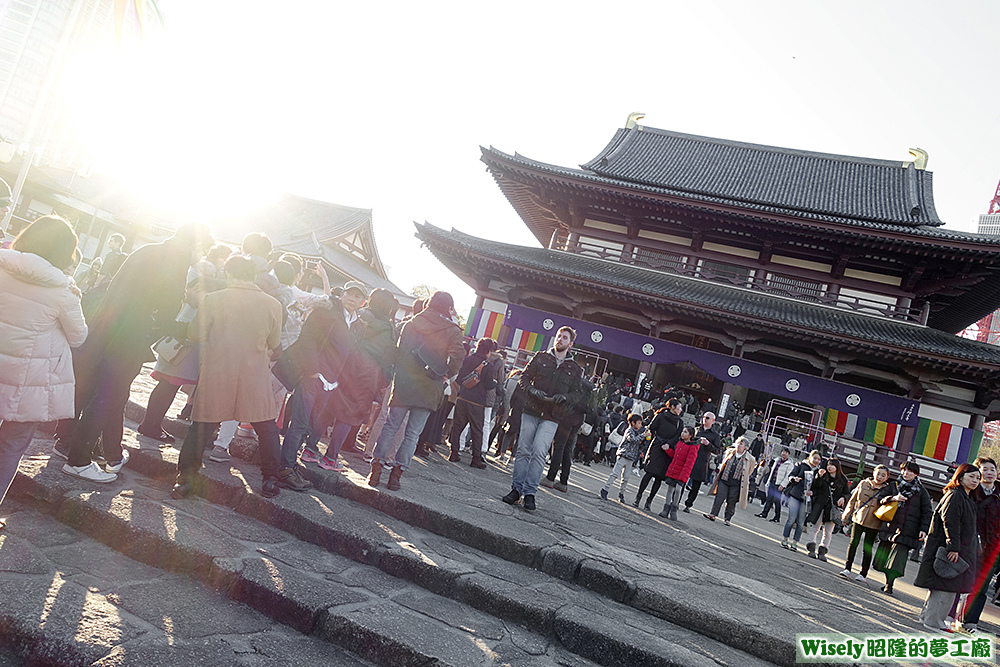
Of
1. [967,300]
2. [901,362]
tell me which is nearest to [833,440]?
[901,362]

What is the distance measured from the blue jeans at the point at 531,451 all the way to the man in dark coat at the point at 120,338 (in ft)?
10.1

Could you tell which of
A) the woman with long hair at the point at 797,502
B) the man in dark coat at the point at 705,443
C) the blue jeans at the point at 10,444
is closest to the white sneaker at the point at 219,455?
the blue jeans at the point at 10,444

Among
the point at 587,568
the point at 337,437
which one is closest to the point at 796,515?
the point at 587,568

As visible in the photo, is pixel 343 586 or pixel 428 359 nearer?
pixel 343 586

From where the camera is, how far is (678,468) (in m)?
7.50

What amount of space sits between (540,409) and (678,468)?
3145mm

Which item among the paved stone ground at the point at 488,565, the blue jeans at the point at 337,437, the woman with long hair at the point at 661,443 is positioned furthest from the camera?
the woman with long hair at the point at 661,443

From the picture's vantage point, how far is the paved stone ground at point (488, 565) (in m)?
3.18

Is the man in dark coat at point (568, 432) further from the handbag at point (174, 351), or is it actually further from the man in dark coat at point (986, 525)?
the man in dark coat at point (986, 525)

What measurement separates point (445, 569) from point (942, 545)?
5.05 metres

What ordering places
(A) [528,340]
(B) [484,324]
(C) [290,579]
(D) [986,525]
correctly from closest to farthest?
(C) [290,579] → (D) [986,525] → (A) [528,340] → (B) [484,324]

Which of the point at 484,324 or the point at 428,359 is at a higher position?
the point at 484,324

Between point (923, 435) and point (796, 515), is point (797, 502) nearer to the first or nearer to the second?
point (796, 515)

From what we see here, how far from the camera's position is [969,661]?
4363mm
